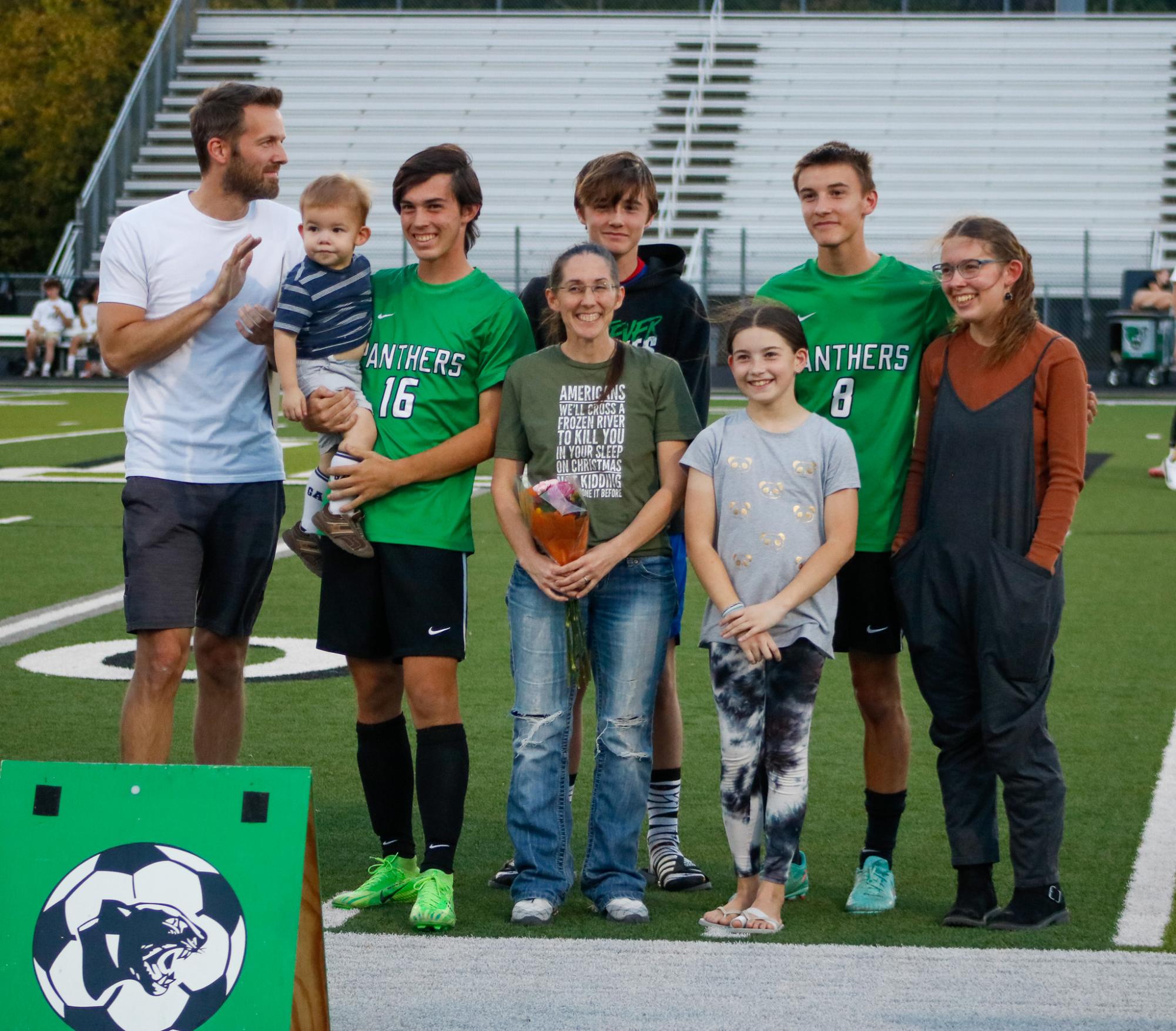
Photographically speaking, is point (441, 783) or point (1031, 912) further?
point (441, 783)

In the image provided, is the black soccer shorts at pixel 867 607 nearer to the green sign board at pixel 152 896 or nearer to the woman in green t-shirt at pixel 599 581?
the woman in green t-shirt at pixel 599 581

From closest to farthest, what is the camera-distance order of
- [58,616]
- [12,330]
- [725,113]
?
[58,616], [12,330], [725,113]

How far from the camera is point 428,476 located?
4281mm

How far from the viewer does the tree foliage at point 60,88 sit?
122ft

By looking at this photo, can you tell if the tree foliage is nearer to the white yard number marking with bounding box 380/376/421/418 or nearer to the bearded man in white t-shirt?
the bearded man in white t-shirt

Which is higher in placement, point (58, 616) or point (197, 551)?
point (197, 551)

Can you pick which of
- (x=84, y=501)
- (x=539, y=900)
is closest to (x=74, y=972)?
(x=539, y=900)

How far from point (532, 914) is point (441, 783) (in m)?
0.39

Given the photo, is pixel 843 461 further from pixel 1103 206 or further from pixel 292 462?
pixel 1103 206

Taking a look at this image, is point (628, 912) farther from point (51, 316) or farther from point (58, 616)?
point (51, 316)

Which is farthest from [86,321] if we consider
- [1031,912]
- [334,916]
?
A: [1031,912]

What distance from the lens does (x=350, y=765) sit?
5.82m

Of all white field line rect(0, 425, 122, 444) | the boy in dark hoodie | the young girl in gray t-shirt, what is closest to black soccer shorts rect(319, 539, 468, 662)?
the boy in dark hoodie

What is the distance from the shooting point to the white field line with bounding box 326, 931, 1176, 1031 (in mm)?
3533
